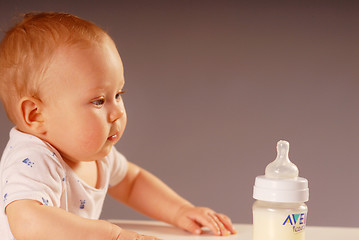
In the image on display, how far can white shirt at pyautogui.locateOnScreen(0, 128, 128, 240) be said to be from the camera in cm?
75

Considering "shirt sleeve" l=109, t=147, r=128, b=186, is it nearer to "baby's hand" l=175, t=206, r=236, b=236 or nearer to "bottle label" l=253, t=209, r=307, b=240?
"baby's hand" l=175, t=206, r=236, b=236

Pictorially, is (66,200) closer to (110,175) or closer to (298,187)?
(110,175)

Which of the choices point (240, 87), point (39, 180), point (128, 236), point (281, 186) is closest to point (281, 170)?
point (281, 186)

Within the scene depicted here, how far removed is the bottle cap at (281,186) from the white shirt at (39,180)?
30 cm

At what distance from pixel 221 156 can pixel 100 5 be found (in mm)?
487

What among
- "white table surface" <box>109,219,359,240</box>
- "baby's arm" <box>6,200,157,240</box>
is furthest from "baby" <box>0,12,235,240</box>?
"white table surface" <box>109,219,359,240</box>

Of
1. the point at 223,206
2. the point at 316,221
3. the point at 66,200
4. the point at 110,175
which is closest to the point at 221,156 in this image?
the point at 223,206

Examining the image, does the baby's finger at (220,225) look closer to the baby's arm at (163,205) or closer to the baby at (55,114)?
the baby's arm at (163,205)

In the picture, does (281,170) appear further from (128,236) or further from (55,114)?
(55,114)

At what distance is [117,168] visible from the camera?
3.46 feet

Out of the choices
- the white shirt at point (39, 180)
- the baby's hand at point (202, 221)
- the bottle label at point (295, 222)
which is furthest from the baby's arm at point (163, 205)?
the bottle label at point (295, 222)

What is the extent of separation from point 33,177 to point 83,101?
0.13 meters

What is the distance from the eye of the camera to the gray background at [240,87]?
1.29 meters

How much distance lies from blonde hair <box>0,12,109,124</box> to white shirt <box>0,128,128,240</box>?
8 centimetres
